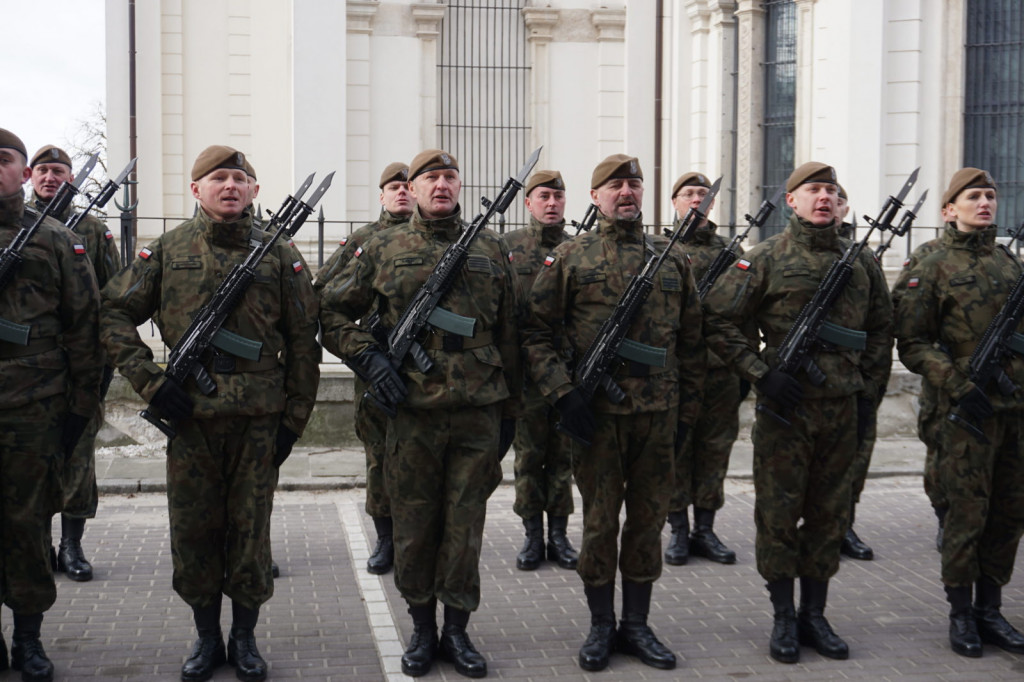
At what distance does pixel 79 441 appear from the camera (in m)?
6.82

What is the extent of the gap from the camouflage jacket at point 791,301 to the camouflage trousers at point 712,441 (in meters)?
1.74

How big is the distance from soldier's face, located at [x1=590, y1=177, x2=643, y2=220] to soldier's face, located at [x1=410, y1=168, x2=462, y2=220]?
67 cm

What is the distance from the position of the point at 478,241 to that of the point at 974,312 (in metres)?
2.29

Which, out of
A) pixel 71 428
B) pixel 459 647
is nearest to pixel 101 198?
pixel 71 428

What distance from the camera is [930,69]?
12.6m

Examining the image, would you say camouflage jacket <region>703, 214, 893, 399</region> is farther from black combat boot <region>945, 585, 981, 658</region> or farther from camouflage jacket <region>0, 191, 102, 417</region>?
camouflage jacket <region>0, 191, 102, 417</region>

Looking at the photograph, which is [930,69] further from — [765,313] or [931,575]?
[765,313]

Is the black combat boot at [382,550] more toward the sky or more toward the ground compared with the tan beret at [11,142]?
more toward the ground

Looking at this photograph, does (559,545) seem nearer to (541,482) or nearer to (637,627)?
(541,482)

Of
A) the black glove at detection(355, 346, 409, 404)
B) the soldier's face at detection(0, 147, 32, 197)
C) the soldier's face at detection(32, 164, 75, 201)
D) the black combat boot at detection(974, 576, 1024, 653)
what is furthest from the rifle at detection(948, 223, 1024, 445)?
the soldier's face at detection(32, 164, 75, 201)

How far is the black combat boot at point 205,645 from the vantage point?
5.24 meters

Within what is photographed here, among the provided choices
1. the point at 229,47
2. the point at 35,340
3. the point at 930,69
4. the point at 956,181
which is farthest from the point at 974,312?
the point at 229,47

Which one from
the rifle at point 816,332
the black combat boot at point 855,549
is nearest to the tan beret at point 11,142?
the rifle at point 816,332

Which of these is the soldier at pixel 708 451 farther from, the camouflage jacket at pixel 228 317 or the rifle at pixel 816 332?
the camouflage jacket at pixel 228 317
